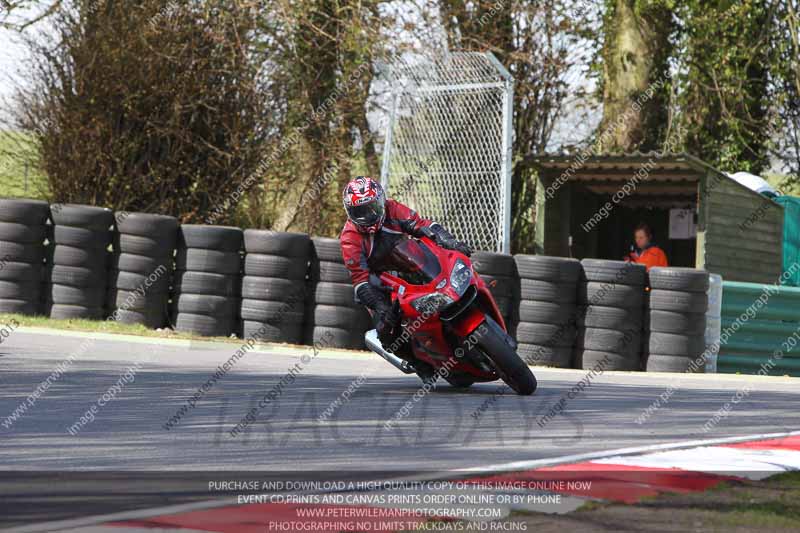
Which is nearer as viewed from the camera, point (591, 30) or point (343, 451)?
point (343, 451)

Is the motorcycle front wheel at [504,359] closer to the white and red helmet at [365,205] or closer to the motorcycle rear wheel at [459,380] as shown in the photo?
the motorcycle rear wheel at [459,380]

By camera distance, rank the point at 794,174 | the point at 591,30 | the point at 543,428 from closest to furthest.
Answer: the point at 543,428 → the point at 591,30 → the point at 794,174

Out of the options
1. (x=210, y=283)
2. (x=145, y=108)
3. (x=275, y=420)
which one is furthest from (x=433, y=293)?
(x=145, y=108)

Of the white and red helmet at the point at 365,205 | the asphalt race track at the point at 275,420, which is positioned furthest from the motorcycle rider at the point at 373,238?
Result: the asphalt race track at the point at 275,420

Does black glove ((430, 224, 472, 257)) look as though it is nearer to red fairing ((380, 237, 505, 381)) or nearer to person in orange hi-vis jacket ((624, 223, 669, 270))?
red fairing ((380, 237, 505, 381))

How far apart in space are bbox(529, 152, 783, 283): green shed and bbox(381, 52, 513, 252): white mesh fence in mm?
1525

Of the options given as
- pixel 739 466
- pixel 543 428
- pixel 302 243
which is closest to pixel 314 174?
pixel 302 243

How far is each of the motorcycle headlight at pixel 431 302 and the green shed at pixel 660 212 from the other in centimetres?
740

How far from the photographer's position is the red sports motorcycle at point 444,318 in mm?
9469

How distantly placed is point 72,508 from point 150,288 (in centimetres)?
1020

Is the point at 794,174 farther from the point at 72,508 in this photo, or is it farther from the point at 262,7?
the point at 72,508

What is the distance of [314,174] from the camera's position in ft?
70.3

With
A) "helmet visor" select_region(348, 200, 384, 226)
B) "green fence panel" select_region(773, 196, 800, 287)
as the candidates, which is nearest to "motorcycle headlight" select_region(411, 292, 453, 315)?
"helmet visor" select_region(348, 200, 384, 226)

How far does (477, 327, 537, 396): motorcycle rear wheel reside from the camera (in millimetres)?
9383
